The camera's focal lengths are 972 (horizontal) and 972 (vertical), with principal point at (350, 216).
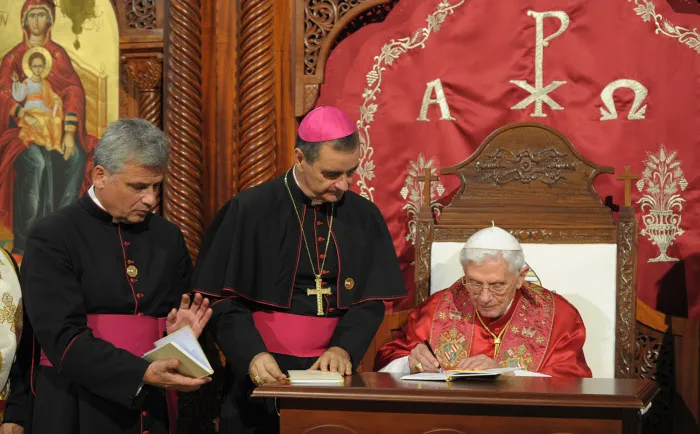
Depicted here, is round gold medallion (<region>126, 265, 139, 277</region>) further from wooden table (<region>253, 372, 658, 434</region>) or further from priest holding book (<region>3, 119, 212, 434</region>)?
wooden table (<region>253, 372, 658, 434</region>)

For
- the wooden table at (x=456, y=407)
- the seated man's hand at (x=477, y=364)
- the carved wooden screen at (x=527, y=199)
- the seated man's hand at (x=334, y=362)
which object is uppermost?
the carved wooden screen at (x=527, y=199)

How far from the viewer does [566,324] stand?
15.1ft

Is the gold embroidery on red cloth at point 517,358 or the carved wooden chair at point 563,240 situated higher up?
the carved wooden chair at point 563,240

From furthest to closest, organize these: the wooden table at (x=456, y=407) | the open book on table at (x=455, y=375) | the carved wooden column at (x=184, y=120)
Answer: the carved wooden column at (x=184, y=120)
the open book on table at (x=455, y=375)
the wooden table at (x=456, y=407)

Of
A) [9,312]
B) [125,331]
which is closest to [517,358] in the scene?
[125,331]

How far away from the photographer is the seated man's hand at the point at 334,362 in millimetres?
3764

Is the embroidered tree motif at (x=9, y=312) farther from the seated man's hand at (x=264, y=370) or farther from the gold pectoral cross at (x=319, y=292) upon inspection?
the gold pectoral cross at (x=319, y=292)

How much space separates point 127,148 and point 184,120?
7.05 feet

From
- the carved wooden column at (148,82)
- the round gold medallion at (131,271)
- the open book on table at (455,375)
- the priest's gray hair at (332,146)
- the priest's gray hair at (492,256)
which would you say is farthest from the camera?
the carved wooden column at (148,82)

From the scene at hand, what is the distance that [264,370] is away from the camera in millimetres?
3682

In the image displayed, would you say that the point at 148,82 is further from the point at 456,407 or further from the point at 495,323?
the point at 456,407

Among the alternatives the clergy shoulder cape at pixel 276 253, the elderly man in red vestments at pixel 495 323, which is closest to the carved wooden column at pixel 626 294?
the elderly man in red vestments at pixel 495 323

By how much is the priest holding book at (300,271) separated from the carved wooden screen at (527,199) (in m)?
1.14

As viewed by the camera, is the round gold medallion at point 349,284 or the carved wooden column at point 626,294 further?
the carved wooden column at point 626,294
